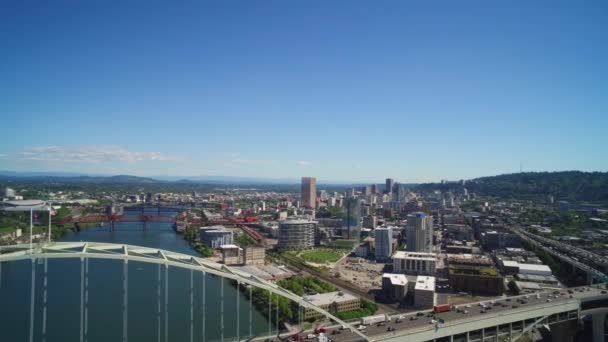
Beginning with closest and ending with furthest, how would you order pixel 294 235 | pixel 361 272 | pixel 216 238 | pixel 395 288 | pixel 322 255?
1. pixel 395 288
2. pixel 361 272
3. pixel 322 255
4. pixel 216 238
5. pixel 294 235

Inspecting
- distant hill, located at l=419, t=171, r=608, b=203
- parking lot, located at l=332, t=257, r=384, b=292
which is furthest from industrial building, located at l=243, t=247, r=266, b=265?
distant hill, located at l=419, t=171, r=608, b=203

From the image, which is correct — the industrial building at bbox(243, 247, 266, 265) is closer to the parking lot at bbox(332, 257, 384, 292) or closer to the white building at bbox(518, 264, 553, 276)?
the parking lot at bbox(332, 257, 384, 292)

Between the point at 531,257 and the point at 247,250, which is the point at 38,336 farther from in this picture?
the point at 531,257

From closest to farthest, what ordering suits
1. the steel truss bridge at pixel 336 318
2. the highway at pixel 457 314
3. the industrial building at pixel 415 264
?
the steel truss bridge at pixel 336 318 < the highway at pixel 457 314 < the industrial building at pixel 415 264

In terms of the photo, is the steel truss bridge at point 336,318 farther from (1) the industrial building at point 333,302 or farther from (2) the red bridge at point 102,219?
(2) the red bridge at point 102,219

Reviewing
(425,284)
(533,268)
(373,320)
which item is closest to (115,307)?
(373,320)

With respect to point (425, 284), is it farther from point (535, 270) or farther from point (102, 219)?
point (102, 219)

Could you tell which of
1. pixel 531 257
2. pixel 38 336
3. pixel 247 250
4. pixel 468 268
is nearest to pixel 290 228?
pixel 247 250

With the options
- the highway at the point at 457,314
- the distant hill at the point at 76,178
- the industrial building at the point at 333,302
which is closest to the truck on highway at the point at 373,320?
the highway at the point at 457,314
